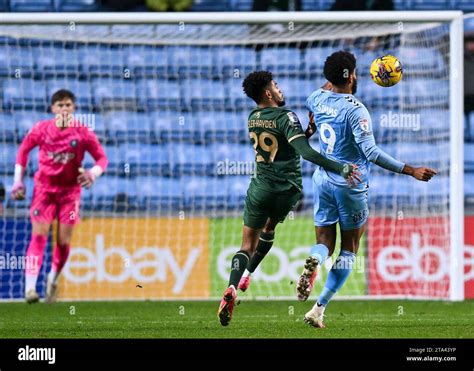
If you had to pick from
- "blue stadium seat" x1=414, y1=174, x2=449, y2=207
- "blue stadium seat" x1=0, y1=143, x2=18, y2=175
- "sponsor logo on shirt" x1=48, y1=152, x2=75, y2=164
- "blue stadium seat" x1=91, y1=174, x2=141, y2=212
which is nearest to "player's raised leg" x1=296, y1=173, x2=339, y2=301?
"sponsor logo on shirt" x1=48, y1=152, x2=75, y2=164

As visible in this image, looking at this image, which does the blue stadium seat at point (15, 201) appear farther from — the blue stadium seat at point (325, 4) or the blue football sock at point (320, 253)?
the blue football sock at point (320, 253)

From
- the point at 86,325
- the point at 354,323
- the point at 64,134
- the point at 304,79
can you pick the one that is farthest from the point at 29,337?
the point at 304,79

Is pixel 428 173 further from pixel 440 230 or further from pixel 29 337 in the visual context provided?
pixel 440 230

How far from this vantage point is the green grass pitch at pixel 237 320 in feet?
27.4

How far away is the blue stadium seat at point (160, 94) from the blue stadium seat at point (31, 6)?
69.8 inches

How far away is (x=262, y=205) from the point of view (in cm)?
882

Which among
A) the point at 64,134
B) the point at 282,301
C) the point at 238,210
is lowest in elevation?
the point at 282,301

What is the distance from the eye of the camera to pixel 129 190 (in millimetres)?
13320

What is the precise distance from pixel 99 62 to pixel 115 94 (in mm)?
490

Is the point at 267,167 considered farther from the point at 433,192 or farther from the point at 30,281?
the point at 433,192

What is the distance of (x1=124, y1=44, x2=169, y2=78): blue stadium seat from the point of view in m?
14.0

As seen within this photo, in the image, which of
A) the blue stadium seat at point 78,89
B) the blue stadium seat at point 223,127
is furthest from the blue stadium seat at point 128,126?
the blue stadium seat at point 223,127
